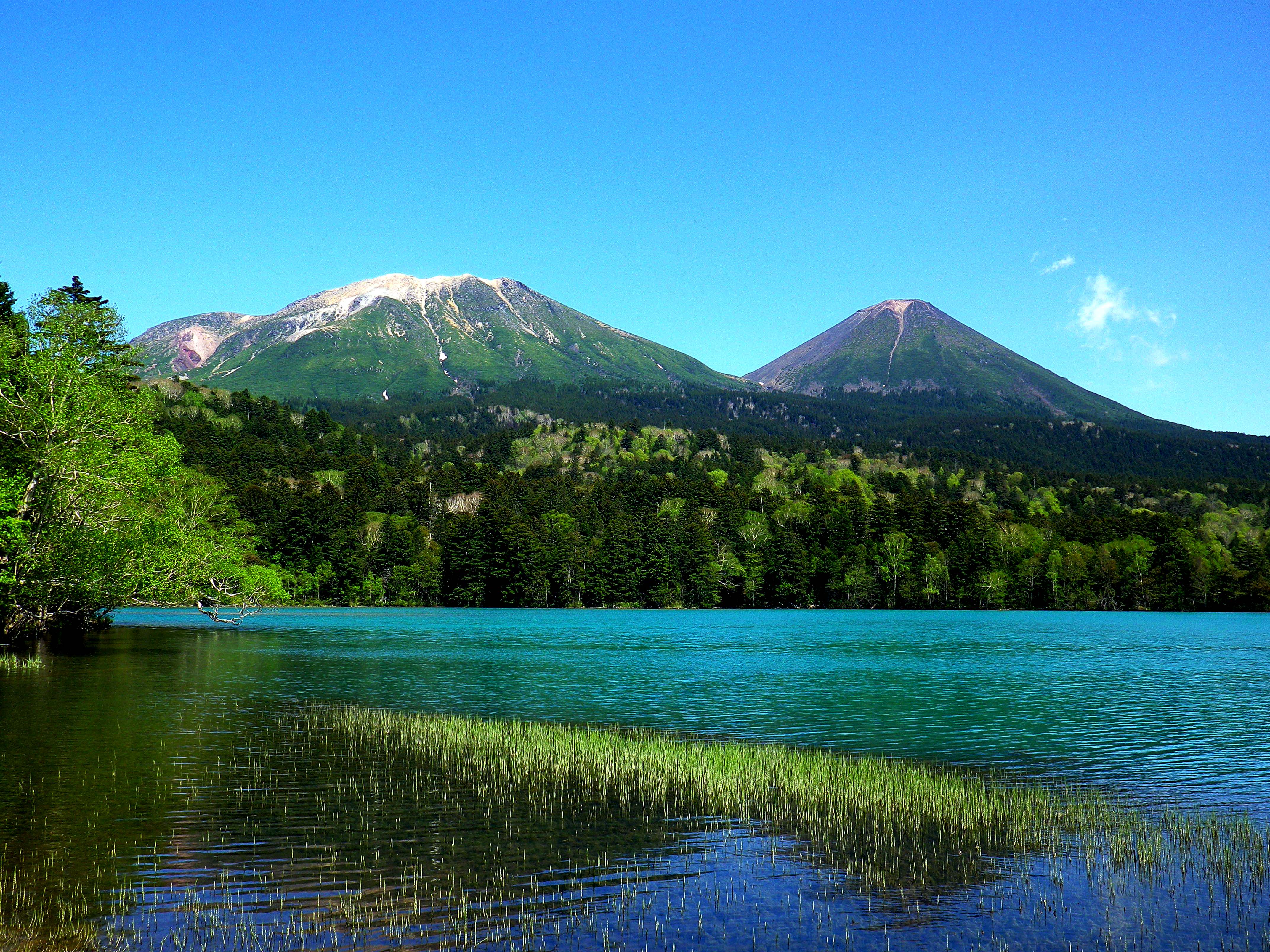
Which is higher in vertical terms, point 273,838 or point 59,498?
point 59,498

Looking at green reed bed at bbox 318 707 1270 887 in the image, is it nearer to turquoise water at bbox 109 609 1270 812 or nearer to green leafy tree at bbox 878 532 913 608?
turquoise water at bbox 109 609 1270 812

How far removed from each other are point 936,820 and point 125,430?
152 feet

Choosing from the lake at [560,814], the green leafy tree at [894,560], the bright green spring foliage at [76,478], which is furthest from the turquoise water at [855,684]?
the green leafy tree at [894,560]

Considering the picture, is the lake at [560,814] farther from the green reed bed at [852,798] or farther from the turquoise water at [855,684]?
the green reed bed at [852,798]

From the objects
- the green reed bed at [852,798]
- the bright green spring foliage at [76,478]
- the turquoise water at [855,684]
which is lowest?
the turquoise water at [855,684]

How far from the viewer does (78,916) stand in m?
12.2

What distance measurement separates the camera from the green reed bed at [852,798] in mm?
16562

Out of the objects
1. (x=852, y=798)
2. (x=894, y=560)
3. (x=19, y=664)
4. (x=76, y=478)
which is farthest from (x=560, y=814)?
(x=894, y=560)

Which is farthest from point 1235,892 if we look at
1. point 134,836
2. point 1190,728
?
point 1190,728

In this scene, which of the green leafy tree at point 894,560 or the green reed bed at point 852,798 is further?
the green leafy tree at point 894,560

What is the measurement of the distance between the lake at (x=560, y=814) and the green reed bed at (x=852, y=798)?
0.88 m

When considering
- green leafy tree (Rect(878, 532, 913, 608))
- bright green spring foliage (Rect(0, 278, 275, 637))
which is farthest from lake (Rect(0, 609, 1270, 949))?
green leafy tree (Rect(878, 532, 913, 608))

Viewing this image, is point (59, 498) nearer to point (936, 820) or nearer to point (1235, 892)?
point (936, 820)

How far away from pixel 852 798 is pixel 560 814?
6787 millimetres
